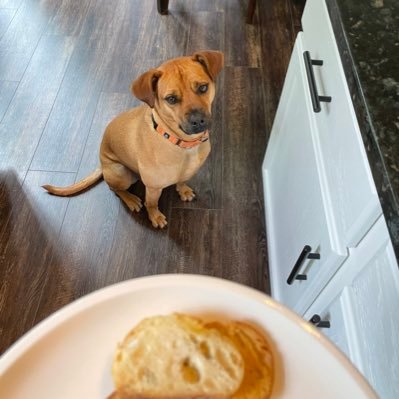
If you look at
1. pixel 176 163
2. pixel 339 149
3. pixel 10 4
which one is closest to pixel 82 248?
pixel 176 163

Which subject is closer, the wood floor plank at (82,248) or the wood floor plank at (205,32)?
the wood floor plank at (82,248)

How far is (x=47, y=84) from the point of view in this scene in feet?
6.63

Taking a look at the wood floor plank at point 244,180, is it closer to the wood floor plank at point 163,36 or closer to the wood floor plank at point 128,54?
the wood floor plank at point 163,36

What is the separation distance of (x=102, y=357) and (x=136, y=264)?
108cm

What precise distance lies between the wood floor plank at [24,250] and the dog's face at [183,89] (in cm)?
73

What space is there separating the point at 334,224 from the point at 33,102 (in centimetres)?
170

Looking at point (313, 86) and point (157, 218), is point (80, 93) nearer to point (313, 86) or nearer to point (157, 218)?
point (157, 218)

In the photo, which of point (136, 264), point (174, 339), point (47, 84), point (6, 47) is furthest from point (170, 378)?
point (6, 47)

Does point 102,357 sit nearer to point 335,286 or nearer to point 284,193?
point 335,286

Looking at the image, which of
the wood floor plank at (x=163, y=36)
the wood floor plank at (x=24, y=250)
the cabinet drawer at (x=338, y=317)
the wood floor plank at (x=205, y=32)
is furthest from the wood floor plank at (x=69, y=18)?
the cabinet drawer at (x=338, y=317)

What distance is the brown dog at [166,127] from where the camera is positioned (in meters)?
1.16

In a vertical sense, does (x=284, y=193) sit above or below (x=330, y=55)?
below

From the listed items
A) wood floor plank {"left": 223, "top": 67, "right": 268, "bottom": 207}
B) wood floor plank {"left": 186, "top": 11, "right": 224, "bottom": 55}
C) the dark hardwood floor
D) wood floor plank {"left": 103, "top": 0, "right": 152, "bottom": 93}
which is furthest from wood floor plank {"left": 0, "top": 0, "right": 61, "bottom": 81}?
wood floor plank {"left": 223, "top": 67, "right": 268, "bottom": 207}

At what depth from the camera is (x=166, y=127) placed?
1229 mm
